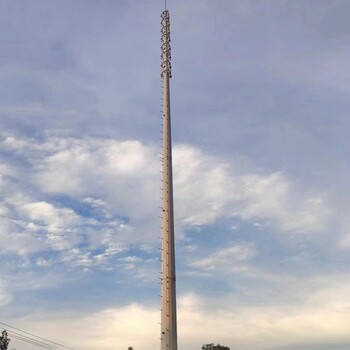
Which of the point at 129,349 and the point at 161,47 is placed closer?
the point at 161,47

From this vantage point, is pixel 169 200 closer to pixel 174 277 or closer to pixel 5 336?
pixel 174 277

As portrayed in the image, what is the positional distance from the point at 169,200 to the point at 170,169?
14.4 ft

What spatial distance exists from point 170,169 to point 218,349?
8679 cm

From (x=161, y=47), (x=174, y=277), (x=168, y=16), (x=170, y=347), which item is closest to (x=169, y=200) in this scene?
(x=174, y=277)

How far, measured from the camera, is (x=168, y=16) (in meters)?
71.4

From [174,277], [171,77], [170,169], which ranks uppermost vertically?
[171,77]

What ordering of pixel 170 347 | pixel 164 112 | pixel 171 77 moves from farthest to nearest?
pixel 171 77
pixel 164 112
pixel 170 347

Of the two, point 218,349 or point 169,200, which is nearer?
point 169,200

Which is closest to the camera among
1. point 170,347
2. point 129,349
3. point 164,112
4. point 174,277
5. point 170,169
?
point 170,347

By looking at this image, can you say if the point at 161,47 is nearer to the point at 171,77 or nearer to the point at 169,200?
the point at 171,77

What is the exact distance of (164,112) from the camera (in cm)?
6338

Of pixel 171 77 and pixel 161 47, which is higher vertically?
pixel 161 47

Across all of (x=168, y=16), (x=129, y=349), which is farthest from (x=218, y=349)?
(x=168, y=16)

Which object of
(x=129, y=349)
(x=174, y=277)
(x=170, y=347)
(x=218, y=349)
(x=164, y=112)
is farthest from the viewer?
(x=218, y=349)
